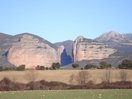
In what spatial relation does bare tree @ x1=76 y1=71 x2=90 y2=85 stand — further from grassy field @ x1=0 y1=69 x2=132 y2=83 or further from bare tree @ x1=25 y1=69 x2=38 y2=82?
bare tree @ x1=25 y1=69 x2=38 y2=82

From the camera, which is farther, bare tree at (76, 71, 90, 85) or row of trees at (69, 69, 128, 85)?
bare tree at (76, 71, 90, 85)

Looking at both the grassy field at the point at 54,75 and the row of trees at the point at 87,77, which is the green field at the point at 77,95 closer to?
the row of trees at the point at 87,77

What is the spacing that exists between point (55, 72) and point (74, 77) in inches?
549

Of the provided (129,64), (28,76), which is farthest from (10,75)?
(129,64)

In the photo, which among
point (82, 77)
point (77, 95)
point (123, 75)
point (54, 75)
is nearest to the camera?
point (77, 95)

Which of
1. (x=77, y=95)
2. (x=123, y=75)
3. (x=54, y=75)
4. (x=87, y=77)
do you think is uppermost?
(x=54, y=75)

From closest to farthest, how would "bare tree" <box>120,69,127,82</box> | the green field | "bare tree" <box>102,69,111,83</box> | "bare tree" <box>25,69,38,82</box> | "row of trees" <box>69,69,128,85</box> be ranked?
the green field
"bare tree" <box>120,69,127,82</box>
"row of trees" <box>69,69,128,85</box>
"bare tree" <box>102,69,111,83</box>
"bare tree" <box>25,69,38,82</box>

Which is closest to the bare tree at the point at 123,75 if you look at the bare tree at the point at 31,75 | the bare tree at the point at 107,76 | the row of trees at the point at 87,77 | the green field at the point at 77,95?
the row of trees at the point at 87,77

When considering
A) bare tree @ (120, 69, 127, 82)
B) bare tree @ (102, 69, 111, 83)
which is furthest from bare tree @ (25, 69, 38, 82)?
bare tree @ (120, 69, 127, 82)

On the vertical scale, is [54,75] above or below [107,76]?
above

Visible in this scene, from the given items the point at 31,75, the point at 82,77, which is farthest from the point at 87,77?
the point at 31,75

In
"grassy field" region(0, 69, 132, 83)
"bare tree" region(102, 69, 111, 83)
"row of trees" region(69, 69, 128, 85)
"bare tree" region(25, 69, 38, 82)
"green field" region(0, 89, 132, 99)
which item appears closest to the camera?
"green field" region(0, 89, 132, 99)

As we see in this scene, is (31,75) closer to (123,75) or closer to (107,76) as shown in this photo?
(107,76)

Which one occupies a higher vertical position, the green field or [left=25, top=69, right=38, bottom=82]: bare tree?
[left=25, top=69, right=38, bottom=82]: bare tree
